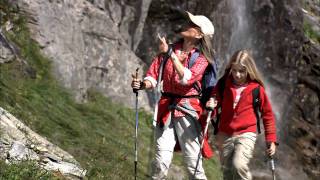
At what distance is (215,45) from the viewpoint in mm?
22266

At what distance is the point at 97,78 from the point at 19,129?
26.7 feet

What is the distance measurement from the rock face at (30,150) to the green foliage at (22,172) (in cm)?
30

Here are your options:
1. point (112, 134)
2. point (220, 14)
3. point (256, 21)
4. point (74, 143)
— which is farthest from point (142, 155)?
point (256, 21)

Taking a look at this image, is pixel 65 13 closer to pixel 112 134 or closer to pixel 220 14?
pixel 112 134

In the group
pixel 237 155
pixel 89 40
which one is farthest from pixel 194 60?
pixel 89 40

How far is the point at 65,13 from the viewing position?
52.3ft

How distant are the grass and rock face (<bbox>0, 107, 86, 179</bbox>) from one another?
2.16 ft

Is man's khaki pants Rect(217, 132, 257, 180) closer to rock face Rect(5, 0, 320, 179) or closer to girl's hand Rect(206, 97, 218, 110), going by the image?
girl's hand Rect(206, 97, 218, 110)

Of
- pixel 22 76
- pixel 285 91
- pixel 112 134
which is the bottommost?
pixel 285 91

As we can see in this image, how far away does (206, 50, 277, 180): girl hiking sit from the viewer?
738 centimetres

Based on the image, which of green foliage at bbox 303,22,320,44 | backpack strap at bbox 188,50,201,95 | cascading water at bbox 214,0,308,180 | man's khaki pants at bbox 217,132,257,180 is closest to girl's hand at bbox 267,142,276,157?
man's khaki pants at bbox 217,132,257,180

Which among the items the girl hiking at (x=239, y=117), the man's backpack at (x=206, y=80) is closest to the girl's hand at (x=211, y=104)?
the girl hiking at (x=239, y=117)

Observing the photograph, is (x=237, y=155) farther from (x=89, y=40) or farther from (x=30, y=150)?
(x=89, y=40)

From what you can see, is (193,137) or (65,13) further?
(65,13)
